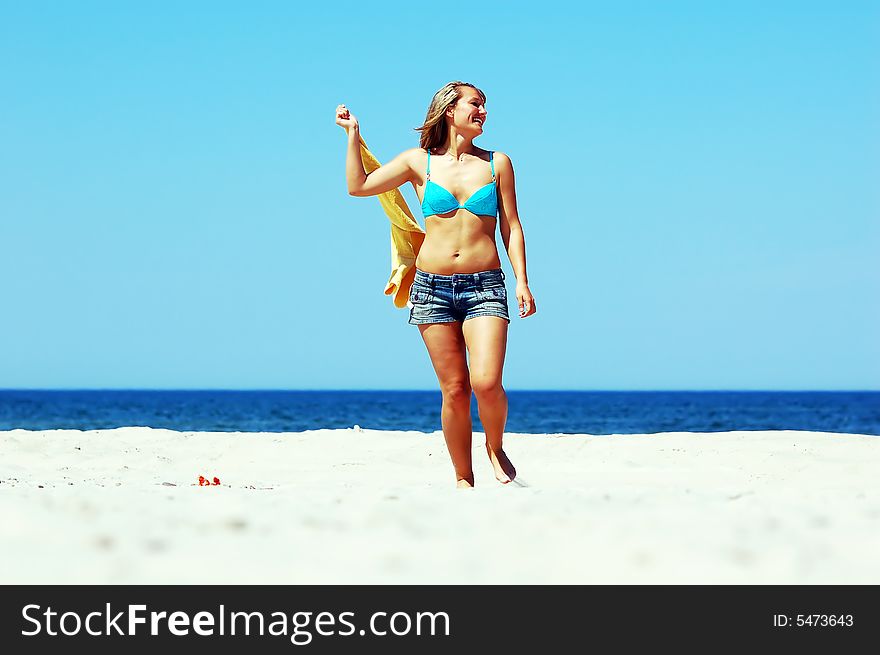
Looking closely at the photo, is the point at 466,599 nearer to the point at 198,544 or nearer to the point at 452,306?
the point at 198,544

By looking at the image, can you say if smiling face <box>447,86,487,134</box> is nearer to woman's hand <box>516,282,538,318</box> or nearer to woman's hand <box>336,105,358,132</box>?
woman's hand <box>336,105,358,132</box>

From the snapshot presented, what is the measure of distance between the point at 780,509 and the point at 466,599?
127 cm

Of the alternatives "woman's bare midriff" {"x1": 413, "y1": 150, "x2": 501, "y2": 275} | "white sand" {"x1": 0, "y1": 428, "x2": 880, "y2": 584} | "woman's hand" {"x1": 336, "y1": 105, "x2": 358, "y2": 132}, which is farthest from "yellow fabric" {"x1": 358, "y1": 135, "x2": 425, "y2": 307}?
"white sand" {"x1": 0, "y1": 428, "x2": 880, "y2": 584}

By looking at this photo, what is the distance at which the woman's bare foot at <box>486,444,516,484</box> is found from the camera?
15.8ft

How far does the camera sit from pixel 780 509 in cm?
311

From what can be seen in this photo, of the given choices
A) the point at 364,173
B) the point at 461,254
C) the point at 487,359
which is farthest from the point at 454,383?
the point at 364,173

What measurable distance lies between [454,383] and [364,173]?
1152 millimetres

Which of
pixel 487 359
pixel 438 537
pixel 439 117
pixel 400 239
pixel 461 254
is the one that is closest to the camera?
pixel 438 537

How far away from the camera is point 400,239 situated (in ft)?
17.2

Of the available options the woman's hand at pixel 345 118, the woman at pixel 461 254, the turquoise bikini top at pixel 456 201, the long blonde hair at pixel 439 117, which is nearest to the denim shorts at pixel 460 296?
the woman at pixel 461 254

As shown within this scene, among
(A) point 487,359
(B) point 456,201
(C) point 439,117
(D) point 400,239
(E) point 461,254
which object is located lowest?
(A) point 487,359

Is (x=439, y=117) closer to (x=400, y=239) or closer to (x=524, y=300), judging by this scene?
(x=400, y=239)

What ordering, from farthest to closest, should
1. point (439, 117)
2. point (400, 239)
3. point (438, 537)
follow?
point (400, 239), point (439, 117), point (438, 537)

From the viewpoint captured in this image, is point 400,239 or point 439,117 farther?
point 400,239
